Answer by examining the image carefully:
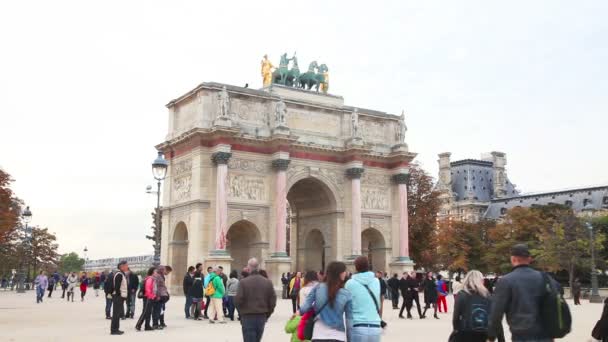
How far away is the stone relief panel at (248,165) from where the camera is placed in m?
39.7

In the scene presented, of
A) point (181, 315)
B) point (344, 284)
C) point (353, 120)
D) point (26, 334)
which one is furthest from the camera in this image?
point (353, 120)

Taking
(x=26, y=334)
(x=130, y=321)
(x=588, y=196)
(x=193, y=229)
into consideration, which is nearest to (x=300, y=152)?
(x=193, y=229)

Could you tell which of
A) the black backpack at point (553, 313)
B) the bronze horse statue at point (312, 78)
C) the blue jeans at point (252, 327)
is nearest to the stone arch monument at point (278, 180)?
the bronze horse statue at point (312, 78)

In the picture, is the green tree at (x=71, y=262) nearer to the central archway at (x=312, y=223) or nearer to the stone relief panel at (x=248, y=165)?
the central archway at (x=312, y=223)

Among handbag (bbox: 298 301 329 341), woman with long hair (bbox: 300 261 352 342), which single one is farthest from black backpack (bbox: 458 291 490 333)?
handbag (bbox: 298 301 329 341)

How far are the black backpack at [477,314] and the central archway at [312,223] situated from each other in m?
34.7

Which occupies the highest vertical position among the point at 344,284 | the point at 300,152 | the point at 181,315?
the point at 300,152

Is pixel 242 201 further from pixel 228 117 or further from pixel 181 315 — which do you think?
pixel 181 315

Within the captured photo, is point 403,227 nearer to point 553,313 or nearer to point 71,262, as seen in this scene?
point 553,313

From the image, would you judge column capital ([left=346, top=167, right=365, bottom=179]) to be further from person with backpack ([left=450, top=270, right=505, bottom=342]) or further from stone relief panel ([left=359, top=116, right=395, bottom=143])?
person with backpack ([left=450, top=270, right=505, bottom=342])

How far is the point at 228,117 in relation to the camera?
3894cm

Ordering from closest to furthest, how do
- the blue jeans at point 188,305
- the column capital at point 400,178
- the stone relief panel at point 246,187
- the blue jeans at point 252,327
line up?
the blue jeans at point 252,327
the blue jeans at point 188,305
the stone relief panel at point 246,187
the column capital at point 400,178

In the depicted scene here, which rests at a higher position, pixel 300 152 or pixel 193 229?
pixel 300 152

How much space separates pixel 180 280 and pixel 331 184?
1105 cm
